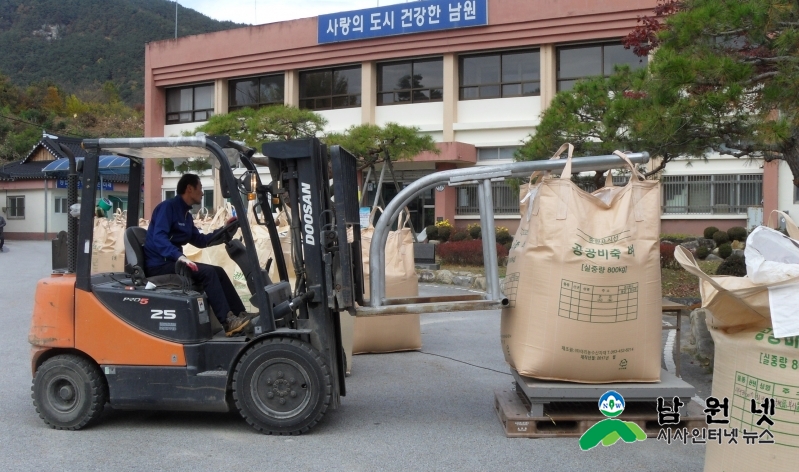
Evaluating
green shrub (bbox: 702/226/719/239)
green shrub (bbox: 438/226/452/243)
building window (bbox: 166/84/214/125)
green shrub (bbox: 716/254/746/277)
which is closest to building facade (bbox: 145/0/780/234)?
building window (bbox: 166/84/214/125)

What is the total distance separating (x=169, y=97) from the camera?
35656mm

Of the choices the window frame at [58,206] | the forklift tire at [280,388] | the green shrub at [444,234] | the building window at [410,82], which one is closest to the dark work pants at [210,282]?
the forklift tire at [280,388]

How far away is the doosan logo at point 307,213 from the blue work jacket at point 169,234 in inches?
31.9

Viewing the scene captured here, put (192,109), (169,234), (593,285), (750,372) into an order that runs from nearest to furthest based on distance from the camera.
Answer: (750,372) → (593,285) → (169,234) → (192,109)

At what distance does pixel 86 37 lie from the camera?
123062mm

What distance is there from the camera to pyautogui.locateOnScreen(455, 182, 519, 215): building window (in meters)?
27.0

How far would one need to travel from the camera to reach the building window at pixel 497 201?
27.0 metres

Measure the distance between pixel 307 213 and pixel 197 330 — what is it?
1.22m

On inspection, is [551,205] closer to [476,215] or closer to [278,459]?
[278,459]

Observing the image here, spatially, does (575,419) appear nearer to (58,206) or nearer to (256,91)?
(256,91)

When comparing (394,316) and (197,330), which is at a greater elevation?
(197,330)

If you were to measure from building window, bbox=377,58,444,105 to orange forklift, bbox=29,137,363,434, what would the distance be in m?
23.7

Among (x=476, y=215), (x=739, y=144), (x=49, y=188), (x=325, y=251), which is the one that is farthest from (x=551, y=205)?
(x=49, y=188)

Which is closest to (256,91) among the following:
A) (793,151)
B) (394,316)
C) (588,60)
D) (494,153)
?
(494,153)
